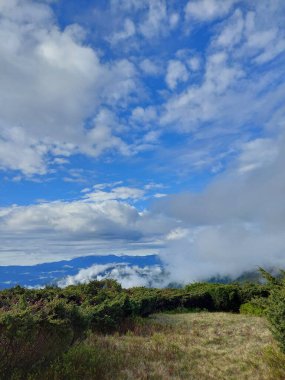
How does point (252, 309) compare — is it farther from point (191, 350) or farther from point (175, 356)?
point (175, 356)

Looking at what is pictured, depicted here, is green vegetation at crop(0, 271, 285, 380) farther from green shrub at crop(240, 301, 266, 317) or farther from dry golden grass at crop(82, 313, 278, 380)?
green shrub at crop(240, 301, 266, 317)

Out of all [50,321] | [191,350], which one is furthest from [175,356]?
[50,321]

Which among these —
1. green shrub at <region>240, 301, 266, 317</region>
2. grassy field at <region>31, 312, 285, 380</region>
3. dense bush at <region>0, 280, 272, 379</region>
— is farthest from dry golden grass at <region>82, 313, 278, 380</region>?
green shrub at <region>240, 301, 266, 317</region>

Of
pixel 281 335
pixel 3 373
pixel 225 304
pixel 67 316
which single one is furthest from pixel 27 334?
pixel 225 304

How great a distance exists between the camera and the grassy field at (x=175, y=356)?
9.91m

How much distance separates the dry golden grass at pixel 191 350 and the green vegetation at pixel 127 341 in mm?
28

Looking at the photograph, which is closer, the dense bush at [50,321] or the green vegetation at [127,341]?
the dense bush at [50,321]

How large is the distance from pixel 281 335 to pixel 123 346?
5.41 m

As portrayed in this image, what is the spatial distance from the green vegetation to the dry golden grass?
3cm

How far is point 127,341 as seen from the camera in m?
14.3

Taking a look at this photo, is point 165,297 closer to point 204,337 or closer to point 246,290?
point 246,290

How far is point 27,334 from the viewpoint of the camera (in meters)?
8.90

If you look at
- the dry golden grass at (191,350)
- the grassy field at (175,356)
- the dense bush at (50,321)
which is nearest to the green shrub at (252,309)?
the dry golden grass at (191,350)

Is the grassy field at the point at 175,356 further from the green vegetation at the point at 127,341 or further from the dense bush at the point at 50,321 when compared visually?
the dense bush at the point at 50,321
